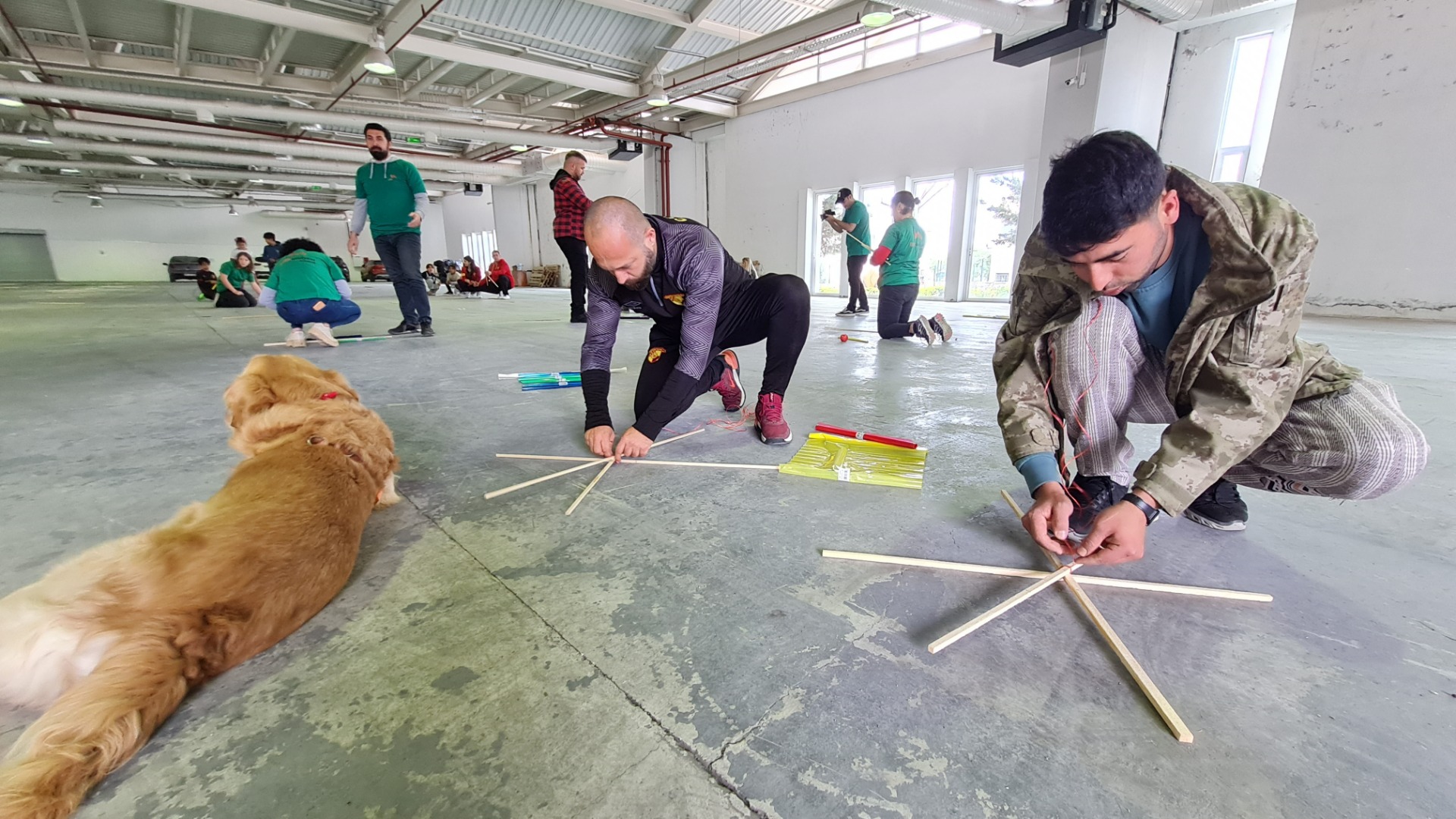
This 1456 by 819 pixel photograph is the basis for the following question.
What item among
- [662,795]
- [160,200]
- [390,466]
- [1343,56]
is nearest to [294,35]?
[390,466]

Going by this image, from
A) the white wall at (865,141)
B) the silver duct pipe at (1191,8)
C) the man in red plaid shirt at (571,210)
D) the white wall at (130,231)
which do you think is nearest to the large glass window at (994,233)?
the white wall at (865,141)

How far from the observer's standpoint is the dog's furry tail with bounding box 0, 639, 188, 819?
69 centimetres

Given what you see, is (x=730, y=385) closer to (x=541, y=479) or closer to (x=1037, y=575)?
(x=541, y=479)

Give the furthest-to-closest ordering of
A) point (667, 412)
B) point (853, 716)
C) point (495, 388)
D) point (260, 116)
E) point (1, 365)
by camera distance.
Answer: point (260, 116) < point (1, 365) < point (495, 388) < point (667, 412) < point (853, 716)

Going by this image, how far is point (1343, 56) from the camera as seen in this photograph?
6.19m

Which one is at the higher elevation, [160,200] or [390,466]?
[160,200]

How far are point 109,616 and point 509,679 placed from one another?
1.86 ft

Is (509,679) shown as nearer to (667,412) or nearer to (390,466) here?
(390,466)

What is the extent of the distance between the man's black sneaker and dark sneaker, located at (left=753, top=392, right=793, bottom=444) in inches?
39.0

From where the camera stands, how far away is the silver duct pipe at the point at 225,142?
11.2 metres

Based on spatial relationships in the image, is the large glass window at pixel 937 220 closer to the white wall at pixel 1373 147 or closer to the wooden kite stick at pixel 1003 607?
the white wall at pixel 1373 147

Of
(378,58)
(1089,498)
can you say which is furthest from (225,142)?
(1089,498)

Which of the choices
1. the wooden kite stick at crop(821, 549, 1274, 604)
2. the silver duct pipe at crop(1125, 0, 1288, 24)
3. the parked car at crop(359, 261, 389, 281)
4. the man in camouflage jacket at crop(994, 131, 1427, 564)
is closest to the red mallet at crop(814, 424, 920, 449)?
the man in camouflage jacket at crop(994, 131, 1427, 564)

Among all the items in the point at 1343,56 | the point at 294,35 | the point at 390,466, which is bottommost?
the point at 390,466
